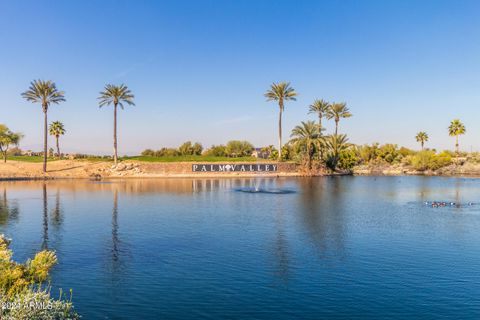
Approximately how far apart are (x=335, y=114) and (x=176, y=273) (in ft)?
356

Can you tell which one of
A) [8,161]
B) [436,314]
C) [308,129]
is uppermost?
[308,129]

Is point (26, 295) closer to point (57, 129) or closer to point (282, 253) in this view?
point (282, 253)

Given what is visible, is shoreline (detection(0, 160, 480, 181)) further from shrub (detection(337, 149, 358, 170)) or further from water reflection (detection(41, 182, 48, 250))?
water reflection (detection(41, 182, 48, 250))

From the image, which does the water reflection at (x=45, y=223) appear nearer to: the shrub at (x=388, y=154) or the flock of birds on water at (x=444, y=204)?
the flock of birds on water at (x=444, y=204)

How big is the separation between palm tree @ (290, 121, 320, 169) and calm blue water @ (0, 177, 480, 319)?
62875mm

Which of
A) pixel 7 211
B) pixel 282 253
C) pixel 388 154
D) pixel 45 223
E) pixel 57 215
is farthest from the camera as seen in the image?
pixel 388 154

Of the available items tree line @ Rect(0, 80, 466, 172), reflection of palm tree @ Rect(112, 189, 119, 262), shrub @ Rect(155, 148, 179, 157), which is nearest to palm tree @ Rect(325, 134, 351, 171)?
tree line @ Rect(0, 80, 466, 172)

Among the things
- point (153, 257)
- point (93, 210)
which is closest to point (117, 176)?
point (93, 210)

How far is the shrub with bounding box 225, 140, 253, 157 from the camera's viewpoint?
475 feet

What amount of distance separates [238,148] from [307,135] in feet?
139

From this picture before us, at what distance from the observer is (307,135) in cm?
10975

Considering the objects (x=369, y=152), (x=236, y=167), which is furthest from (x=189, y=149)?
(x=369, y=152)

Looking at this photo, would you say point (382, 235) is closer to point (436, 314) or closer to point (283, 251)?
point (283, 251)

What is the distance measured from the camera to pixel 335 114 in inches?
4833
